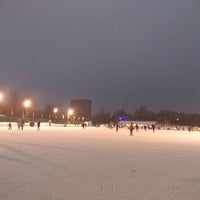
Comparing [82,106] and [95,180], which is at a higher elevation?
[82,106]

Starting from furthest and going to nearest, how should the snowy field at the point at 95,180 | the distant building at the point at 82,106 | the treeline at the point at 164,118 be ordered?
the distant building at the point at 82,106 < the treeline at the point at 164,118 < the snowy field at the point at 95,180

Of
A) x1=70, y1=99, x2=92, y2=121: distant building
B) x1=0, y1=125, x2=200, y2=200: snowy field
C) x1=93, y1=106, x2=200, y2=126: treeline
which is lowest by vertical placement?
x1=0, y1=125, x2=200, y2=200: snowy field

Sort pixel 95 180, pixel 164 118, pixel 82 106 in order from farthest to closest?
pixel 82 106 → pixel 164 118 → pixel 95 180

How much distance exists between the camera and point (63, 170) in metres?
8.05

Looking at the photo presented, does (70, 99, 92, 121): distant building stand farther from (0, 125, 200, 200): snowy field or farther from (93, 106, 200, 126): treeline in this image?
(0, 125, 200, 200): snowy field

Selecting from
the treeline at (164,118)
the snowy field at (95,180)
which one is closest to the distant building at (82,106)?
the treeline at (164,118)

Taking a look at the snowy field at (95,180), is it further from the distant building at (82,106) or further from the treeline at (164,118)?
the distant building at (82,106)

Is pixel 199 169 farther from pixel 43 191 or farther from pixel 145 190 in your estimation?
pixel 43 191

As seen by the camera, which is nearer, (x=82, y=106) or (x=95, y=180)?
(x=95, y=180)

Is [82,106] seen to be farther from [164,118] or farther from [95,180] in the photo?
[95,180]

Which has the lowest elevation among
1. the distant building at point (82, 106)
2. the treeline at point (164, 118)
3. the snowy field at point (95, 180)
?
the snowy field at point (95, 180)

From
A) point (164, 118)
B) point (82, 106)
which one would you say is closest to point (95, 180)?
point (164, 118)

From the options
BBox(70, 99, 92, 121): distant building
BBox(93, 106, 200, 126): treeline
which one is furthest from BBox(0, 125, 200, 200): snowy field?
BBox(70, 99, 92, 121): distant building

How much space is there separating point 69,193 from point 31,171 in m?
2.41
